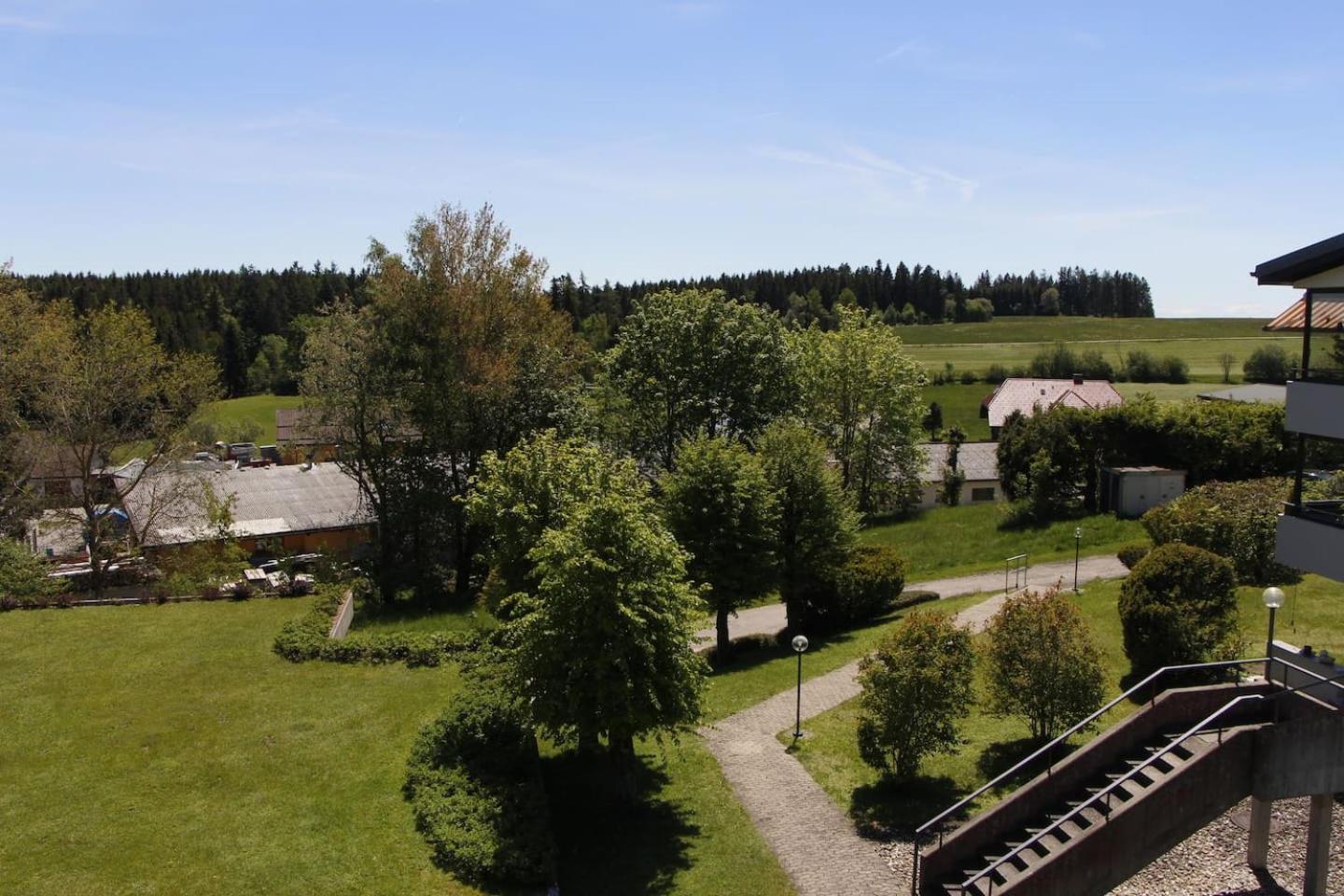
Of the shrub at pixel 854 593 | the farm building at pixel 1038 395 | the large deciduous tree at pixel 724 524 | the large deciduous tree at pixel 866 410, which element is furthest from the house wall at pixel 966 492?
the large deciduous tree at pixel 724 524

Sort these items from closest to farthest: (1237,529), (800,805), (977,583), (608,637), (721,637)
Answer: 1. (608,637)
2. (800,805)
3. (1237,529)
4. (721,637)
5. (977,583)

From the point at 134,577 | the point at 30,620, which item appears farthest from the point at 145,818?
the point at 134,577

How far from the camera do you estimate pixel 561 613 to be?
15.8 meters

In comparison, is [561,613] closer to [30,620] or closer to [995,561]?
[30,620]

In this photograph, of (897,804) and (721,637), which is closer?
(897,804)

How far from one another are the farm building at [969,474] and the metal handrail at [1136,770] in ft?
126

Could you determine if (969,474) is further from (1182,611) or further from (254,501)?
(254,501)

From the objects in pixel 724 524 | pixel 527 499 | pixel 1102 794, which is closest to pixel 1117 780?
pixel 1102 794

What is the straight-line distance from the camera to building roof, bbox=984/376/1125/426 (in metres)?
68.3

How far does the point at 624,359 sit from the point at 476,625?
19.4 meters

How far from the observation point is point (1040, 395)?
236 feet

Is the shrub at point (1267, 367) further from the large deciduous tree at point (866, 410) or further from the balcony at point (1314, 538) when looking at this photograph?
the balcony at point (1314, 538)

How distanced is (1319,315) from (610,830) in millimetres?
13815

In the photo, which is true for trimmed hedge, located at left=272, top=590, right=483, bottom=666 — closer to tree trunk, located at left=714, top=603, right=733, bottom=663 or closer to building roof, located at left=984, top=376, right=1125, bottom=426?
tree trunk, located at left=714, top=603, right=733, bottom=663
